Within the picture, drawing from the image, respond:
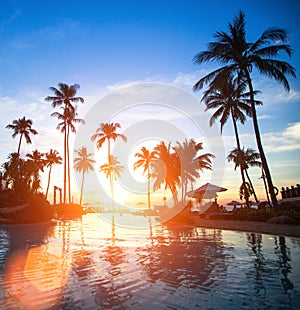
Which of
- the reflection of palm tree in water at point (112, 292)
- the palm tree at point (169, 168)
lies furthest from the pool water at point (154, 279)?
the palm tree at point (169, 168)

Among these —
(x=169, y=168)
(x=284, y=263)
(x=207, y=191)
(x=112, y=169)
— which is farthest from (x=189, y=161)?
(x=284, y=263)

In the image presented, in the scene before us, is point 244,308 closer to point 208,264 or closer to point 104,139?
point 208,264

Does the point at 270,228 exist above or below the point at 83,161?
below

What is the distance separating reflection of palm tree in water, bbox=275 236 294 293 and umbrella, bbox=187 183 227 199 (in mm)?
16593

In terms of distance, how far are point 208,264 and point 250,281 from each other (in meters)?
1.69

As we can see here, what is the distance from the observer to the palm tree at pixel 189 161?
34.8 metres

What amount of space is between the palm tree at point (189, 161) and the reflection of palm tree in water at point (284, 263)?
2585 cm

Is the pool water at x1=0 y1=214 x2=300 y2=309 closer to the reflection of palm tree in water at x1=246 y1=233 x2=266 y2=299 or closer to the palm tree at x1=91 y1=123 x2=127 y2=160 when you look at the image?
the reflection of palm tree in water at x1=246 y1=233 x2=266 y2=299

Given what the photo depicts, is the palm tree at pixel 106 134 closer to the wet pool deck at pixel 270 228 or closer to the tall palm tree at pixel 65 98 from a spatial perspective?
the tall palm tree at pixel 65 98

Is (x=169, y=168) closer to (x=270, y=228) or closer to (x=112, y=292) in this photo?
(x=270, y=228)

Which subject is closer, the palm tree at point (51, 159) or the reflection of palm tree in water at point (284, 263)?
the reflection of palm tree in water at point (284, 263)

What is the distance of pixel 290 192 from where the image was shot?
912 inches

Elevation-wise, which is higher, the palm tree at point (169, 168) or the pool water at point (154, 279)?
the palm tree at point (169, 168)

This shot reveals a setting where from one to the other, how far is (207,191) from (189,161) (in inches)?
376
